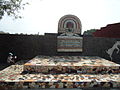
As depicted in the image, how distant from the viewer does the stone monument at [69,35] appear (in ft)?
35.3

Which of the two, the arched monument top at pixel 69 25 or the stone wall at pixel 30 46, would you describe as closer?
the stone wall at pixel 30 46

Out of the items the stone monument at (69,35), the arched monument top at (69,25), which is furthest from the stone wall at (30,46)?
the arched monument top at (69,25)

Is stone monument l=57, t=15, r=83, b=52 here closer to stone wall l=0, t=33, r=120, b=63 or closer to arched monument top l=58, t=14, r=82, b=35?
arched monument top l=58, t=14, r=82, b=35

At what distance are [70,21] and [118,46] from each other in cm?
557

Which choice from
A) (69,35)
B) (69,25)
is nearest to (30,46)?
(69,35)

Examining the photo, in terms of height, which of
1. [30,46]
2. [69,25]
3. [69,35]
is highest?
[69,25]

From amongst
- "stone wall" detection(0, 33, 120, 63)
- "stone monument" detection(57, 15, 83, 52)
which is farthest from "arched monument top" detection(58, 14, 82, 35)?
"stone wall" detection(0, 33, 120, 63)

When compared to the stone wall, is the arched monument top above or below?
above

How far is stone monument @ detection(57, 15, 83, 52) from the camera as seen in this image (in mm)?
10758

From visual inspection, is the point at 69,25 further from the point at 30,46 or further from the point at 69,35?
the point at 30,46

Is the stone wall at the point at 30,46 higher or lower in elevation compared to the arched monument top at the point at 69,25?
lower

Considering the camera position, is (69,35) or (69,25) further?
(69,25)

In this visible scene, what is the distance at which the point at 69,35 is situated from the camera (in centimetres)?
1080

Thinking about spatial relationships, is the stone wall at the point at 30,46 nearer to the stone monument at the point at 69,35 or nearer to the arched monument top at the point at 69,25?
the stone monument at the point at 69,35
